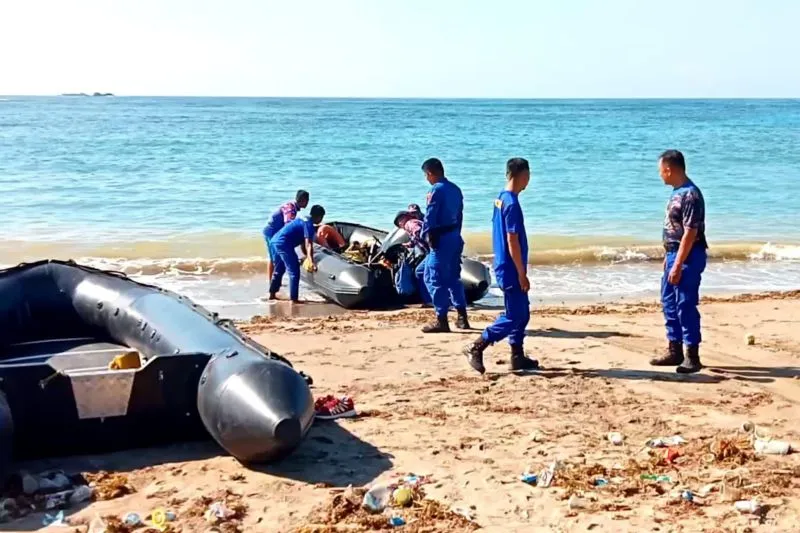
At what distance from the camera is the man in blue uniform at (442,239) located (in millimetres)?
7684

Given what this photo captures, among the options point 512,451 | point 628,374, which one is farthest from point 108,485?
point 628,374

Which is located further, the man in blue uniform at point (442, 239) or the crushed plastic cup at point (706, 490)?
the man in blue uniform at point (442, 239)

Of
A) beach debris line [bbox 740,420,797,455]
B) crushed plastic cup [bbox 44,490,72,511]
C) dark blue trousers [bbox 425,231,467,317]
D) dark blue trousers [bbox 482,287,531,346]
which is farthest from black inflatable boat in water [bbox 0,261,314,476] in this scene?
dark blue trousers [bbox 425,231,467,317]

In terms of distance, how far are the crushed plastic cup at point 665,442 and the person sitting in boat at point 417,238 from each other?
5.12 metres

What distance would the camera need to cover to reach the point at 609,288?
39.2ft

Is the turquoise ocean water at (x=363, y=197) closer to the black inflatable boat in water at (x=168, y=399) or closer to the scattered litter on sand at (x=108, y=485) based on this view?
the black inflatable boat in water at (x=168, y=399)

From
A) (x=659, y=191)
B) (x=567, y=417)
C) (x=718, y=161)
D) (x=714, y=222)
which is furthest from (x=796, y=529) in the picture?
A: (x=718, y=161)

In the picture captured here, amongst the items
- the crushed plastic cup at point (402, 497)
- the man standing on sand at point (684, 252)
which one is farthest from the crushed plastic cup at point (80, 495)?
the man standing on sand at point (684, 252)

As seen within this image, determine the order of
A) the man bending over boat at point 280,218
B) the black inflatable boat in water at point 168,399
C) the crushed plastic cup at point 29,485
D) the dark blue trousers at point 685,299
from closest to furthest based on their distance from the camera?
the crushed plastic cup at point 29,485
the black inflatable boat in water at point 168,399
the dark blue trousers at point 685,299
the man bending over boat at point 280,218

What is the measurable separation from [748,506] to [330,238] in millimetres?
8271

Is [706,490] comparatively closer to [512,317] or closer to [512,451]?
[512,451]

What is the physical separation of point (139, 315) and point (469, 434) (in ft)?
7.48

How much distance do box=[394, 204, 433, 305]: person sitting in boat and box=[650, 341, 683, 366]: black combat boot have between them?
12.3 ft

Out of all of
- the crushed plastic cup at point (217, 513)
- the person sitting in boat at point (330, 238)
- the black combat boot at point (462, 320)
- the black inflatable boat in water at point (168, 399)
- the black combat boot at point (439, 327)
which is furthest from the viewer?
the person sitting in boat at point (330, 238)
